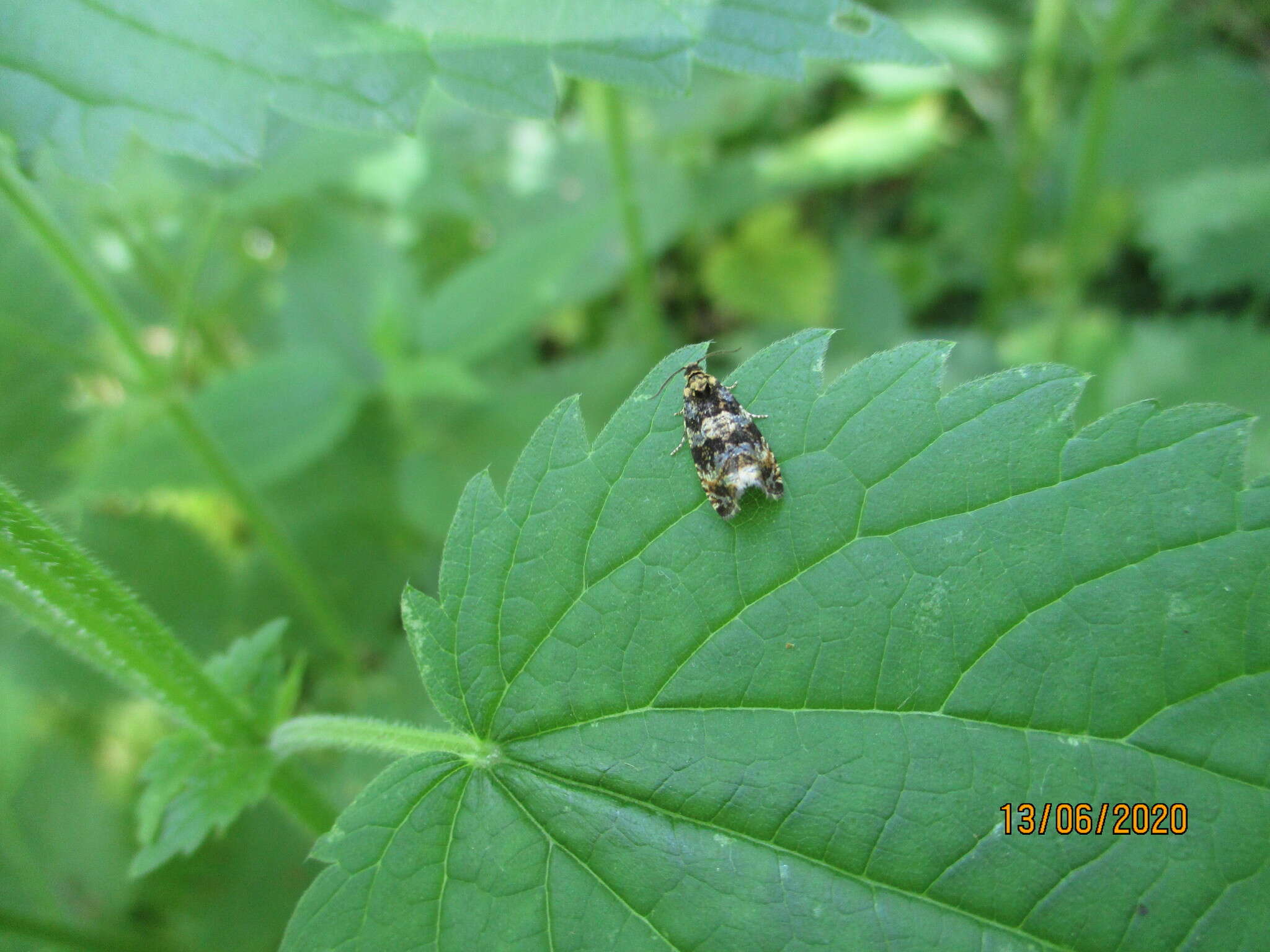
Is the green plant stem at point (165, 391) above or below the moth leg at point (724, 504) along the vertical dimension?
above

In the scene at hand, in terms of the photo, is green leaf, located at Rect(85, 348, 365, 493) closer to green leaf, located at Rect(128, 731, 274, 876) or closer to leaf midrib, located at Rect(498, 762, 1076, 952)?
green leaf, located at Rect(128, 731, 274, 876)

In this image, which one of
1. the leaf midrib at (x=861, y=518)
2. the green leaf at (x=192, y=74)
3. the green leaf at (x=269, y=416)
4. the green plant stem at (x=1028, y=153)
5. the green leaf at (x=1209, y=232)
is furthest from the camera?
the green plant stem at (x=1028, y=153)

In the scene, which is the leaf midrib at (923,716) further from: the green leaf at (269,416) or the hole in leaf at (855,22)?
the green leaf at (269,416)

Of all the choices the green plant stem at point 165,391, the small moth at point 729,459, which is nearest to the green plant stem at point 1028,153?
the small moth at point 729,459

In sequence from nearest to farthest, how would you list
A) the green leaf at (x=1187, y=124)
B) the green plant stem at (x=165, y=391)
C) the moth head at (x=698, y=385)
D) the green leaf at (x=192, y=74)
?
the green leaf at (x=192, y=74) < the moth head at (x=698, y=385) < the green plant stem at (x=165, y=391) < the green leaf at (x=1187, y=124)

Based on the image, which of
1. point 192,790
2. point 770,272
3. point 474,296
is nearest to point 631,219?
point 474,296

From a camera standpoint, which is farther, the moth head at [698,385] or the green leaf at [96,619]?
the moth head at [698,385]

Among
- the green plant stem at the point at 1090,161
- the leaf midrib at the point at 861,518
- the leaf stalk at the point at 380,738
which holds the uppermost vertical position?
the green plant stem at the point at 1090,161
